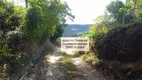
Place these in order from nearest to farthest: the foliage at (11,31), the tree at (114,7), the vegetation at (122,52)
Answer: the foliage at (11,31) < the vegetation at (122,52) < the tree at (114,7)

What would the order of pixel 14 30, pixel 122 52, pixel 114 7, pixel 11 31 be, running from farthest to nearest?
pixel 114 7
pixel 122 52
pixel 14 30
pixel 11 31

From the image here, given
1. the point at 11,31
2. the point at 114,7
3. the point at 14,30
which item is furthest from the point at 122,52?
the point at 114,7

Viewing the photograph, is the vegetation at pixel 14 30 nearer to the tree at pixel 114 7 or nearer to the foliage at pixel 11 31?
the foliage at pixel 11 31

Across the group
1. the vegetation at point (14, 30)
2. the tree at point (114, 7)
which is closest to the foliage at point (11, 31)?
the vegetation at point (14, 30)

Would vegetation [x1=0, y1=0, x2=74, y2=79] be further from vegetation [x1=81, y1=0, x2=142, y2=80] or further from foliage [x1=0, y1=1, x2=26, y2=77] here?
vegetation [x1=81, y1=0, x2=142, y2=80]

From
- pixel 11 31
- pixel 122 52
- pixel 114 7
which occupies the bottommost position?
pixel 122 52

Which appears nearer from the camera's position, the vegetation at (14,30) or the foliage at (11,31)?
the vegetation at (14,30)

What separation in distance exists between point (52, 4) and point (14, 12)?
32.1 ft

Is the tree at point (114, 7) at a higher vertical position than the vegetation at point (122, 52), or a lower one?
higher

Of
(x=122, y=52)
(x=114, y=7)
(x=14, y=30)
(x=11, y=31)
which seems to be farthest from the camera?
(x=114, y=7)

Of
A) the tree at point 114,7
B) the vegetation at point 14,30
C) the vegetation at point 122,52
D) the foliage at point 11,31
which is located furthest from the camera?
the tree at point 114,7

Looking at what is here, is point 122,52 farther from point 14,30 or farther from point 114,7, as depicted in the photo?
point 114,7

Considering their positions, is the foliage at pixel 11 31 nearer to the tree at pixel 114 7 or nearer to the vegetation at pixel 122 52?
the vegetation at pixel 122 52

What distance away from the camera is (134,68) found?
31.7ft
